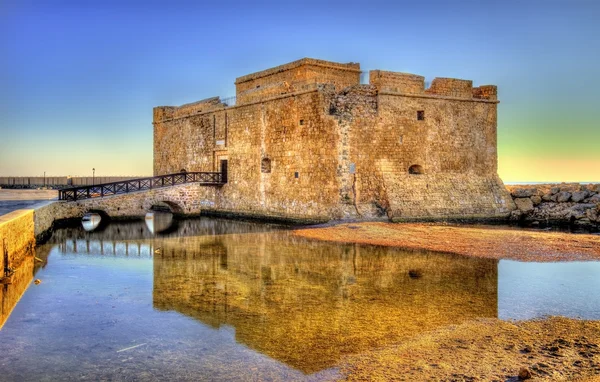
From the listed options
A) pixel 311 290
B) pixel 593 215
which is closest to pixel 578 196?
pixel 593 215

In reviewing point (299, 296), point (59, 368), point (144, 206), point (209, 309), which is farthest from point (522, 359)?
point (144, 206)

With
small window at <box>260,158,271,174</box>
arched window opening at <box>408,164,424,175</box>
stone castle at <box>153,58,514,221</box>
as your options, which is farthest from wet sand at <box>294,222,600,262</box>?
small window at <box>260,158,271,174</box>

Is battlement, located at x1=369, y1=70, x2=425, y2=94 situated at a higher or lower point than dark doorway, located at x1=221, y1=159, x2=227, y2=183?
higher

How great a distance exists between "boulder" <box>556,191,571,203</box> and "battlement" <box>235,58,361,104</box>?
9.34 m

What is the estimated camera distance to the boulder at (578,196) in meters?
19.0

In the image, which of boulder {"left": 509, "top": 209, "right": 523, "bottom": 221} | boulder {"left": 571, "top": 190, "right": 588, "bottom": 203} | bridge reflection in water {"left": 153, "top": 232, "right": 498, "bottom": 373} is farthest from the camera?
boulder {"left": 571, "top": 190, "right": 588, "bottom": 203}

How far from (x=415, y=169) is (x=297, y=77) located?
18.8 ft

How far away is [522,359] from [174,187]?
56.0 feet

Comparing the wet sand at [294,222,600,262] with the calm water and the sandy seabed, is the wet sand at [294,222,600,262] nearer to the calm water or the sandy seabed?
the calm water

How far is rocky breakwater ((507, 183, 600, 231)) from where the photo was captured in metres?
17.7

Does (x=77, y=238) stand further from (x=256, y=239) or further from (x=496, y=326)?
(x=496, y=326)

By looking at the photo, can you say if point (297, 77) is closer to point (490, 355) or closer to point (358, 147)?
point (358, 147)

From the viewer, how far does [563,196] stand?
19.4 m

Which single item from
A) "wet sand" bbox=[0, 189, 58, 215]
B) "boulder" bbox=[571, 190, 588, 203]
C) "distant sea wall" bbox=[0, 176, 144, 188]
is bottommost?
"wet sand" bbox=[0, 189, 58, 215]
